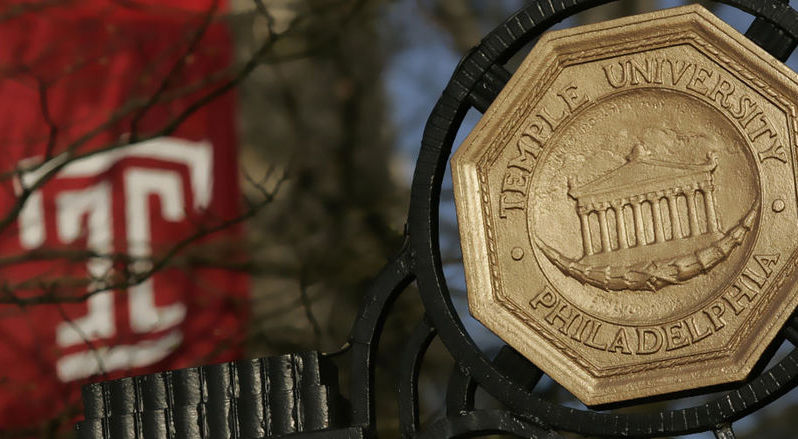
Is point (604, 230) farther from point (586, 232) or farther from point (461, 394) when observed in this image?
point (461, 394)

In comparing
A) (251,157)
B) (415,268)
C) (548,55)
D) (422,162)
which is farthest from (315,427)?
(251,157)

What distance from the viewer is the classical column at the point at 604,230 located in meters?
3.66

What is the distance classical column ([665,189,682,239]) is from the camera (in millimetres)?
3598

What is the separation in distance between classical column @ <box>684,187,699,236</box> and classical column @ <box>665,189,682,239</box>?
0.10ft

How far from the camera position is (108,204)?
819cm

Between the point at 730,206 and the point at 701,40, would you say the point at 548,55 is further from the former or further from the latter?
the point at 730,206

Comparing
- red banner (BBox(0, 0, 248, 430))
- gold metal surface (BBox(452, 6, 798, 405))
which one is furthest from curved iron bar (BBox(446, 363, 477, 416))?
red banner (BBox(0, 0, 248, 430))

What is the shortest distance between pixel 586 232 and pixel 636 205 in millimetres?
154

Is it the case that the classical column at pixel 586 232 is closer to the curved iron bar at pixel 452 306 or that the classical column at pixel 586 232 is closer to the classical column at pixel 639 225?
the classical column at pixel 639 225

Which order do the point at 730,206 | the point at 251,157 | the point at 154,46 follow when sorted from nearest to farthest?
the point at 730,206
the point at 154,46
the point at 251,157

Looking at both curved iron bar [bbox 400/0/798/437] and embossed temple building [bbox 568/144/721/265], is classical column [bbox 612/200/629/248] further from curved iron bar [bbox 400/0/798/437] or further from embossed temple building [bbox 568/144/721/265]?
curved iron bar [bbox 400/0/798/437]

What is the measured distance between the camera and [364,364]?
12.7 ft

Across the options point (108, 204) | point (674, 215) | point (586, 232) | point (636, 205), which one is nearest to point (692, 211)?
point (674, 215)

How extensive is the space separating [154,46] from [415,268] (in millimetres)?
5148
